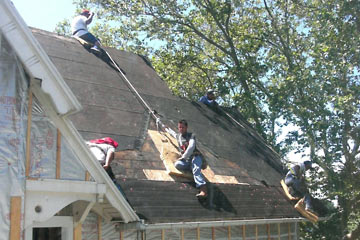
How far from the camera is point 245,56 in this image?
22047mm

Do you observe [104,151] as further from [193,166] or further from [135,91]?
[135,91]

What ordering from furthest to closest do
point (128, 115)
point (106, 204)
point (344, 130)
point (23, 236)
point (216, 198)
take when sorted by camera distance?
point (344, 130) → point (128, 115) → point (216, 198) → point (106, 204) → point (23, 236)

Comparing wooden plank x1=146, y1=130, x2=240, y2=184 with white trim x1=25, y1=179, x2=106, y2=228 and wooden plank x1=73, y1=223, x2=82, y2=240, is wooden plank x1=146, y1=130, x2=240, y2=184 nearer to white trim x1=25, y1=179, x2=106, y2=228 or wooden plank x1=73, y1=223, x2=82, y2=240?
wooden plank x1=73, y1=223, x2=82, y2=240

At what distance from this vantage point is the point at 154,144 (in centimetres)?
1128

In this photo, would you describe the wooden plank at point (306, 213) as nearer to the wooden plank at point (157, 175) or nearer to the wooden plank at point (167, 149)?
the wooden plank at point (167, 149)

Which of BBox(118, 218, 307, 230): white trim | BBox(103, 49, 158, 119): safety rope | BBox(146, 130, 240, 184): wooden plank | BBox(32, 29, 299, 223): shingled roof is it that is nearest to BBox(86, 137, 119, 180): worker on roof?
BBox(32, 29, 299, 223): shingled roof

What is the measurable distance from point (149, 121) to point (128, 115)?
563 mm

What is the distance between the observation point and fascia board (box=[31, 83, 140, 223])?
7734 mm

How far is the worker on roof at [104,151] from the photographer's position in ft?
29.5

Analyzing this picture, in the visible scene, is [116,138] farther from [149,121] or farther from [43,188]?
[43,188]

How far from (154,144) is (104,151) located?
2.18 meters

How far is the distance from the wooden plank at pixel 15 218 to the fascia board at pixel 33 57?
4.71 ft

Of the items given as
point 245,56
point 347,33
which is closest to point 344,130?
point 347,33

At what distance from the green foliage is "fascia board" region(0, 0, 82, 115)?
1110 centimetres
